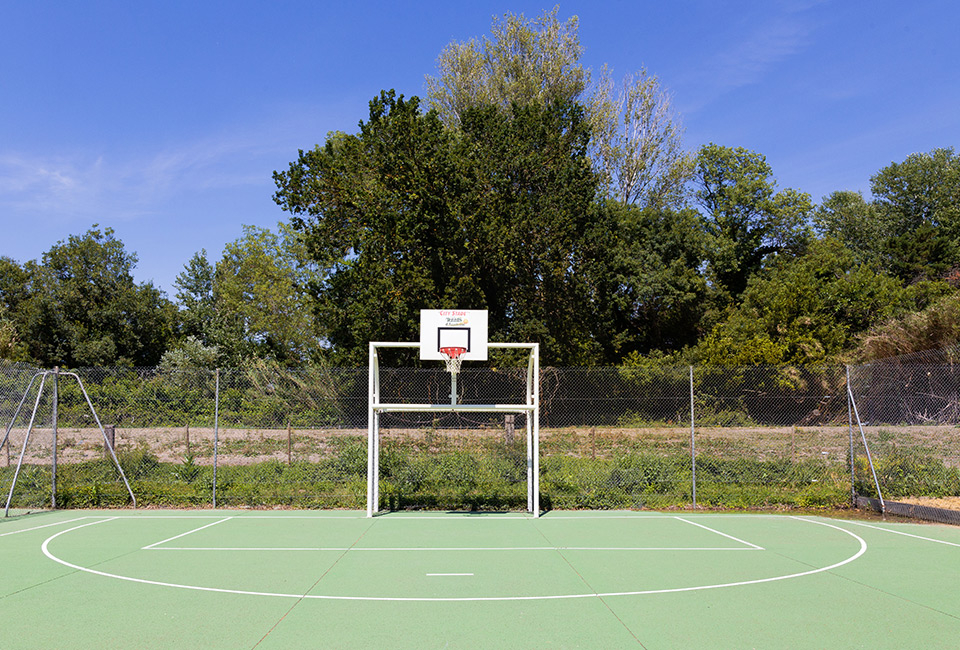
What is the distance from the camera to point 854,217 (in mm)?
45938

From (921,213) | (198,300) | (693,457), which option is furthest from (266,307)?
(921,213)

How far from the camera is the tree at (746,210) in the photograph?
39.6m

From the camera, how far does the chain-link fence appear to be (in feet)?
45.2

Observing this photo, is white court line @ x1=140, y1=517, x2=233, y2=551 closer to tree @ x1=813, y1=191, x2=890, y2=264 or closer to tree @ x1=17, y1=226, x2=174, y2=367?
tree @ x1=17, y1=226, x2=174, y2=367

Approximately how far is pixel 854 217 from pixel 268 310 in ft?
130

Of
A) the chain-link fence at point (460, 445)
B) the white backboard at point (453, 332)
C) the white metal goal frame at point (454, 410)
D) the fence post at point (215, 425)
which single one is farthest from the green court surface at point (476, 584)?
the white backboard at point (453, 332)

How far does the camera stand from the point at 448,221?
84.2 feet

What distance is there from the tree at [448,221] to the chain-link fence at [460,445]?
31.6ft

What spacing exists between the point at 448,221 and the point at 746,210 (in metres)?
22.8

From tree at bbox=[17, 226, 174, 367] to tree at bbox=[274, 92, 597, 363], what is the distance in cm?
1797

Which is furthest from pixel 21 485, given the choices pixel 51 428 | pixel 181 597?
pixel 181 597

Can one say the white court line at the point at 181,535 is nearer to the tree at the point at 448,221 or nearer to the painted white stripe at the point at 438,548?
the painted white stripe at the point at 438,548

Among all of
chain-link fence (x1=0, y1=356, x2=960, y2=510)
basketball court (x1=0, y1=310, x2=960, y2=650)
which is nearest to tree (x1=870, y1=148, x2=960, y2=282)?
chain-link fence (x1=0, y1=356, x2=960, y2=510)

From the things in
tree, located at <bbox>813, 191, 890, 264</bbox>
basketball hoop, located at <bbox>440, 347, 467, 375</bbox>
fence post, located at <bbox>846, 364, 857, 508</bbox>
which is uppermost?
tree, located at <bbox>813, 191, 890, 264</bbox>
